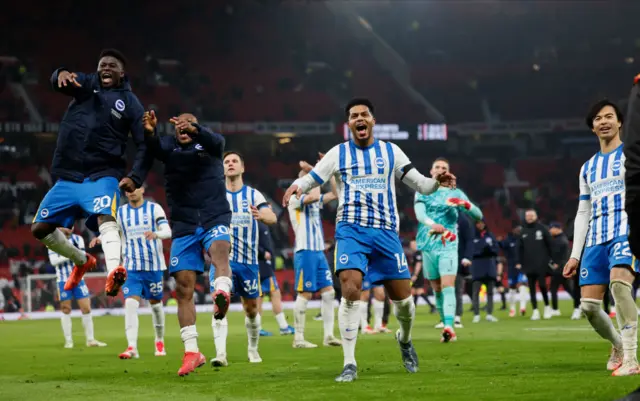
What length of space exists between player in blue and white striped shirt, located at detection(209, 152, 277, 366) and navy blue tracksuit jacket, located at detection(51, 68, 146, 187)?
7.98 ft

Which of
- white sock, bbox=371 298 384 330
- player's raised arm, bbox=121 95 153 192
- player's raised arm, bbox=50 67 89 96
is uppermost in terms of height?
player's raised arm, bbox=50 67 89 96

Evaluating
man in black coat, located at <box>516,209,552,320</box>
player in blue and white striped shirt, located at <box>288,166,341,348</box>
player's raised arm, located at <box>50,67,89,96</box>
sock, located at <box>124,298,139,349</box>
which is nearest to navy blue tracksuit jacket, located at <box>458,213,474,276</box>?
man in black coat, located at <box>516,209,552,320</box>

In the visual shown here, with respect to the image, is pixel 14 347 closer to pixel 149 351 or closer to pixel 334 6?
pixel 149 351

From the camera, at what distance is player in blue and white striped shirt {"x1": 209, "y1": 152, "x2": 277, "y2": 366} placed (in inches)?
420

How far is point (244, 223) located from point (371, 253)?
3.51 metres

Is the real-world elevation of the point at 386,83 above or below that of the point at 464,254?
above

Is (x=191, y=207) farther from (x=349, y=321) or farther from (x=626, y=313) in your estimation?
(x=626, y=313)

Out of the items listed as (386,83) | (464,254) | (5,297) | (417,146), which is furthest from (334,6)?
(464,254)

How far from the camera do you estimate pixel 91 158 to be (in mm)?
8844

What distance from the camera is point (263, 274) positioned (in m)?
18.3

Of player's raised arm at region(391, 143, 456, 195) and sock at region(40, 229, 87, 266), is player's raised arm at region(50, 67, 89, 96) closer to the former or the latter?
sock at region(40, 229, 87, 266)

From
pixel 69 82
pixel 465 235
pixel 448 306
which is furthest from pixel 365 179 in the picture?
pixel 465 235

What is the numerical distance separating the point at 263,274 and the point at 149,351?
4874mm

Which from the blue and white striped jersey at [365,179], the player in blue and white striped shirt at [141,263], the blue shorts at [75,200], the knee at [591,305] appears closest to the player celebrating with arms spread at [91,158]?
the blue shorts at [75,200]
